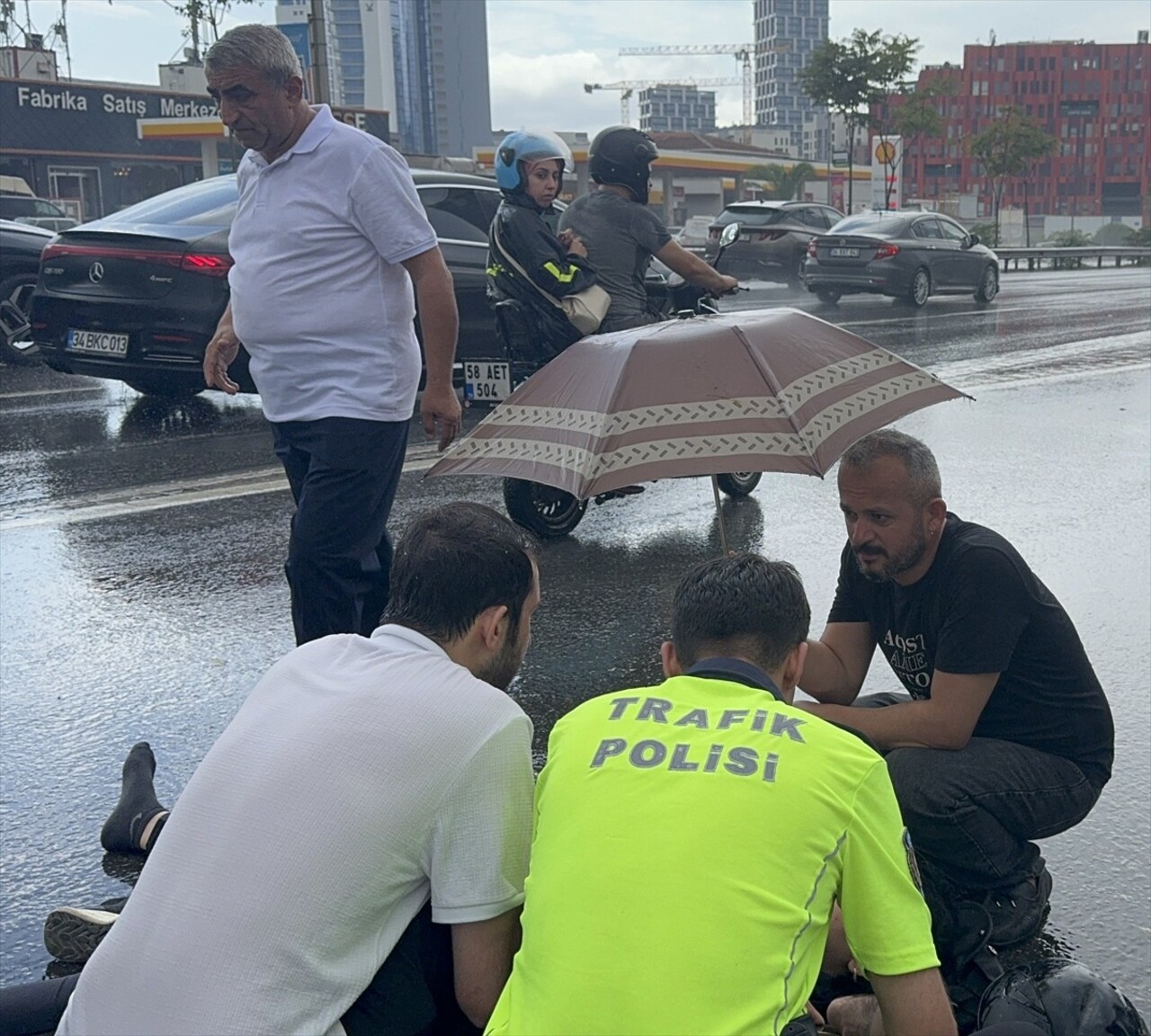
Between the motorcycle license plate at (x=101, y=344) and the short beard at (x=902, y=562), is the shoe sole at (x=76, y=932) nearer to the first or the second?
the short beard at (x=902, y=562)

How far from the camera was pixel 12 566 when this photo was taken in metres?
6.54

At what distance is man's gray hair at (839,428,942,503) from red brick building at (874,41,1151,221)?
169456 mm

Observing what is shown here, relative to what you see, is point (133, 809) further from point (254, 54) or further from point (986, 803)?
point (986, 803)

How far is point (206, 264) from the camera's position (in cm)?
994

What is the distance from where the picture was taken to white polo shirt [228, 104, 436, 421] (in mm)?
4129

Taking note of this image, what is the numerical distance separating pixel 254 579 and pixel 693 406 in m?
3.18

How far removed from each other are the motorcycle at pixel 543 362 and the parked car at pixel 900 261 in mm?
15915

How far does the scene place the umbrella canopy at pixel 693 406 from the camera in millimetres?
3646

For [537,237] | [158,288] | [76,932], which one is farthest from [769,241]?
[76,932]

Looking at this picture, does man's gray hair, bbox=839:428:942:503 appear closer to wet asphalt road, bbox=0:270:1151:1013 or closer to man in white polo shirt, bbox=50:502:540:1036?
wet asphalt road, bbox=0:270:1151:1013

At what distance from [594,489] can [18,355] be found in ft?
36.0

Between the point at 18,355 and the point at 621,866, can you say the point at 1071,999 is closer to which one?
the point at 621,866

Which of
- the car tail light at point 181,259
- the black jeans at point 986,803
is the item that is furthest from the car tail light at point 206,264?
the black jeans at point 986,803

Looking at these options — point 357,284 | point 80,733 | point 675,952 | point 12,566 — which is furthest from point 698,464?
point 12,566
